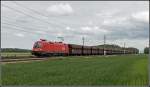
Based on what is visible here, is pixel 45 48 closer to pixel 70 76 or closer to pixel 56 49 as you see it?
pixel 56 49

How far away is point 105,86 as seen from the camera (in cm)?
1227

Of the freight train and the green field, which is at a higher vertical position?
the freight train

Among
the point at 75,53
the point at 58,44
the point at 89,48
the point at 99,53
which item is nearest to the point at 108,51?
the point at 99,53

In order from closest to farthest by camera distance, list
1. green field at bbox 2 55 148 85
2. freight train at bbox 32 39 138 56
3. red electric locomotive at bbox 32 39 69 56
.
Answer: green field at bbox 2 55 148 85
red electric locomotive at bbox 32 39 69 56
freight train at bbox 32 39 138 56

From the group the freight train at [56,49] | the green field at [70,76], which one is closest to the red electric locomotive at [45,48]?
the freight train at [56,49]

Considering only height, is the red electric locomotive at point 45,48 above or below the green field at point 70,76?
above

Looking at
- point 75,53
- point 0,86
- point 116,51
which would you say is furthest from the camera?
point 116,51

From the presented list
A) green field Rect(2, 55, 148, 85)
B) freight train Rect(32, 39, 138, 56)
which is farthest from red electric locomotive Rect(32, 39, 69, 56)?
green field Rect(2, 55, 148, 85)

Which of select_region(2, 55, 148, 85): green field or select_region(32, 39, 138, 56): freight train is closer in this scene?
select_region(2, 55, 148, 85): green field

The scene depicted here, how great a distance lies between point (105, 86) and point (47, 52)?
4190 cm

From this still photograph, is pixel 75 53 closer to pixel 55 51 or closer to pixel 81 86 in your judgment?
pixel 55 51

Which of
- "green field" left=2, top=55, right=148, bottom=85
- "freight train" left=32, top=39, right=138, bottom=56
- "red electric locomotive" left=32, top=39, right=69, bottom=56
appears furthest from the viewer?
"freight train" left=32, top=39, right=138, bottom=56

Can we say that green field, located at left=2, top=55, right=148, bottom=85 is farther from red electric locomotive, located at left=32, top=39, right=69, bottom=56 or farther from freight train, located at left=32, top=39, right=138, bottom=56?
freight train, located at left=32, top=39, right=138, bottom=56

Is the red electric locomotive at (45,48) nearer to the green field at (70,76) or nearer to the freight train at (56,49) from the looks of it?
the freight train at (56,49)
